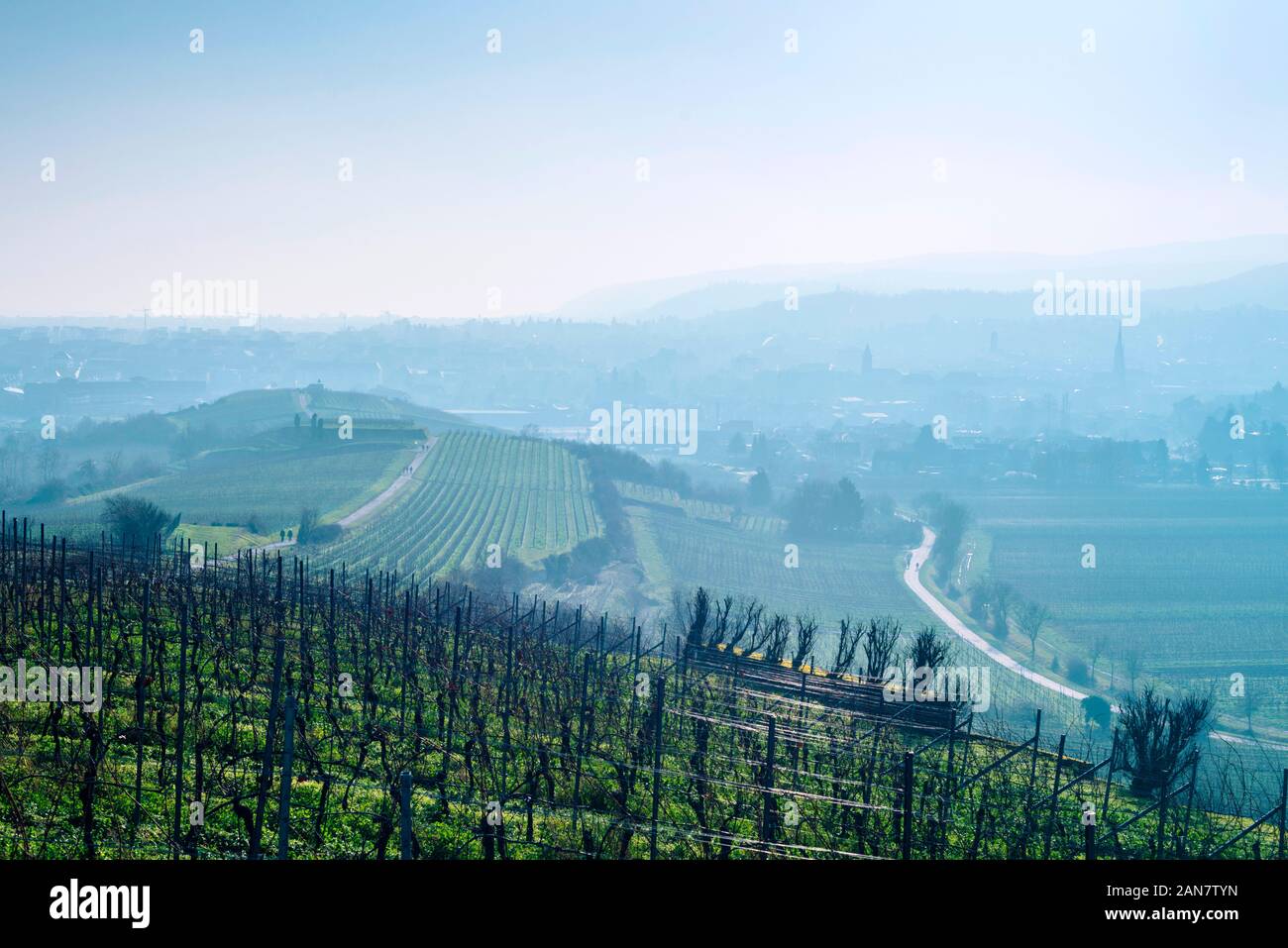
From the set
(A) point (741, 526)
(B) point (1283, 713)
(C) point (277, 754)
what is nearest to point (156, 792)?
(C) point (277, 754)

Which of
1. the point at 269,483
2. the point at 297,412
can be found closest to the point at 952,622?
the point at 269,483

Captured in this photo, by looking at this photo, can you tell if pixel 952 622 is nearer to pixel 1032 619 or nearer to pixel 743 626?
pixel 1032 619

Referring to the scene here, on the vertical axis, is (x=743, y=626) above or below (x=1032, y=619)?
above

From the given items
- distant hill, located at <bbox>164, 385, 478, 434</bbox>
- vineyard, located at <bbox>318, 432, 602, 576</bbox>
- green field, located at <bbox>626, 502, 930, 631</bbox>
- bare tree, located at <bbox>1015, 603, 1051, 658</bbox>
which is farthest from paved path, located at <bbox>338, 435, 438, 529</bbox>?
bare tree, located at <bbox>1015, 603, 1051, 658</bbox>

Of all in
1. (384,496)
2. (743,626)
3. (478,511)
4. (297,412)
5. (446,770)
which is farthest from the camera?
(297,412)
